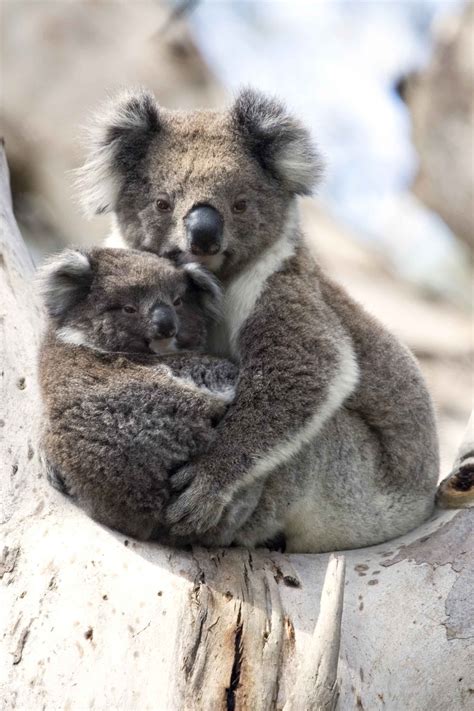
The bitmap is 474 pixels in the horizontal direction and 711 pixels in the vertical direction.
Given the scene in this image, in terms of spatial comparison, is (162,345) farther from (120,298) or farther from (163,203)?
(163,203)

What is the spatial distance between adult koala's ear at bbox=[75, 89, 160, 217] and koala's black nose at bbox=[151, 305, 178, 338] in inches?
38.6

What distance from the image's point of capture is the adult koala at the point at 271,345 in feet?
13.0

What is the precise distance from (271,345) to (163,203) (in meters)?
0.92

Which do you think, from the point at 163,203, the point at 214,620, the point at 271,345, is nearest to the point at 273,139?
the point at 163,203

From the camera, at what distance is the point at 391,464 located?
4.60 meters

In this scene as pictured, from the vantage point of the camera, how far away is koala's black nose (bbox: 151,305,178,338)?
3.97 metres

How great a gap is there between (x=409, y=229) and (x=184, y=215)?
2062cm

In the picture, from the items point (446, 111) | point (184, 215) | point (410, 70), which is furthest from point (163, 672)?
point (410, 70)

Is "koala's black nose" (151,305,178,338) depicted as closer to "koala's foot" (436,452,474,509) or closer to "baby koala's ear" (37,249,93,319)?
"baby koala's ear" (37,249,93,319)

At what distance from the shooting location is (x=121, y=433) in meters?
3.76

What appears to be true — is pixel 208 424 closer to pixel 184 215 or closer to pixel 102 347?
pixel 102 347

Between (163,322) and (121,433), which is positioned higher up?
(163,322)

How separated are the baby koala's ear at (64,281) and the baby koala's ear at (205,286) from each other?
48cm

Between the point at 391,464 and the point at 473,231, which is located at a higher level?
the point at 473,231
